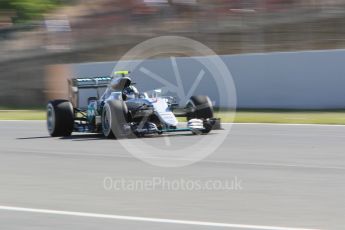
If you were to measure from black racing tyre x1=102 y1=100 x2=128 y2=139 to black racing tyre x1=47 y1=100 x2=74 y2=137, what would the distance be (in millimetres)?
1316

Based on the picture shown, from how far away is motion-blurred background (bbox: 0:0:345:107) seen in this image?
27359 millimetres

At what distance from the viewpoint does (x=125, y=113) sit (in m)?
14.5

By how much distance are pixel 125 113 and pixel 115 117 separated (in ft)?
0.74

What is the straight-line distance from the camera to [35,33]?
35.0m

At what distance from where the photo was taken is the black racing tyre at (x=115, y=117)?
47.4 ft

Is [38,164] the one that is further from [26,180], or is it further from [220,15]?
[220,15]

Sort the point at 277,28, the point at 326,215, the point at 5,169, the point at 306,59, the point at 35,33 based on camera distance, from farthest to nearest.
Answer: the point at 35,33
the point at 277,28
the point at 306,59
the point at 5,169
the point at 326,215

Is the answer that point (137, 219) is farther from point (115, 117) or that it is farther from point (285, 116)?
point (285, 116)

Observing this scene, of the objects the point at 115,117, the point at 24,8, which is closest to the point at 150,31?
the point at 24,8

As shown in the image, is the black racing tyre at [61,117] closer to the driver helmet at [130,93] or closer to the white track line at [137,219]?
the driver helmet at [130,93]

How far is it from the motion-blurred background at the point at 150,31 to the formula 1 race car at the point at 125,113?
1198cm

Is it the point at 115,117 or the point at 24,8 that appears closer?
the point at 115,117

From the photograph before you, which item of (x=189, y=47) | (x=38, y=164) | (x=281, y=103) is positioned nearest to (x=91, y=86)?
(x=38, y=164)

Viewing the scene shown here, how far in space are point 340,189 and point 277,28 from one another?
1994 cm
